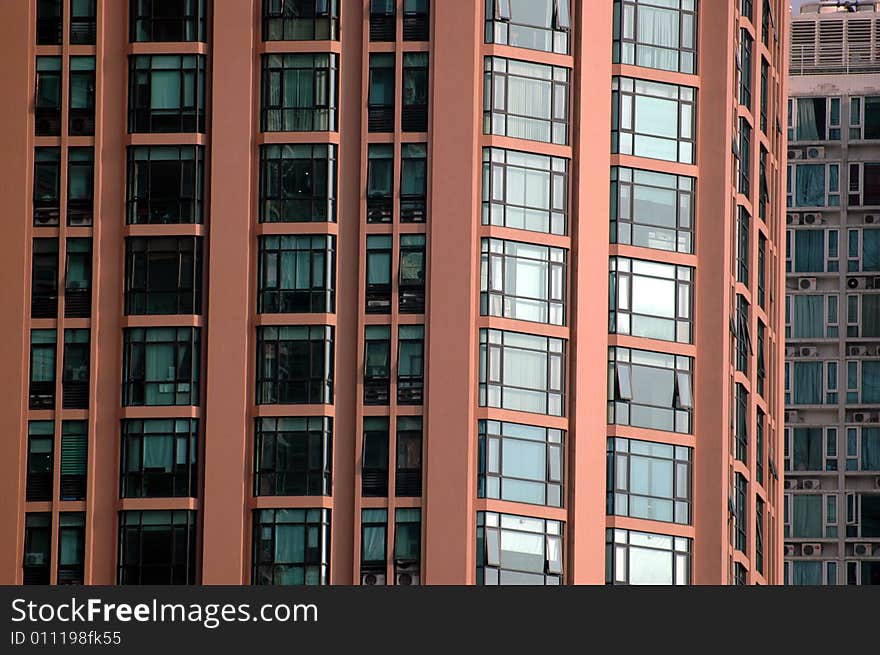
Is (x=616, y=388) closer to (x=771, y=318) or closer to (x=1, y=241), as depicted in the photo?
(x=771, y=318)

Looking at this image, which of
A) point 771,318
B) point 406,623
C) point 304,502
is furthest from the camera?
point 771,318

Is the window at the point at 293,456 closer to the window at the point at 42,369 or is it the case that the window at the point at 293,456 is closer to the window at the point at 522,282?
the window at the point at 522,282

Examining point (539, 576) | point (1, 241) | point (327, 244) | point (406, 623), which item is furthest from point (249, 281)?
point (406, 623)

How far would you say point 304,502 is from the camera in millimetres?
63969

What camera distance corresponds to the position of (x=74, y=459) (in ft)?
214

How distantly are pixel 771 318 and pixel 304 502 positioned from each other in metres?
19.4

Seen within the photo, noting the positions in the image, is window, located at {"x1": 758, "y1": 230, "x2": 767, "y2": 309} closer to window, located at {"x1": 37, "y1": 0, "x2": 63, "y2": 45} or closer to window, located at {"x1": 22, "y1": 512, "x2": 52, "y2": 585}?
window, located at {"x1": 37, "y1": 0, "x2": 63, "y2": 45}

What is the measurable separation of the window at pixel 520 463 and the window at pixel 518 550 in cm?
60

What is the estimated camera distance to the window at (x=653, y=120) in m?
68.0

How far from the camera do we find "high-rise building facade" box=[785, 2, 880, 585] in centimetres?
9894

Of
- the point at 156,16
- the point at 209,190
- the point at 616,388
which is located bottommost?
the point at 616,388

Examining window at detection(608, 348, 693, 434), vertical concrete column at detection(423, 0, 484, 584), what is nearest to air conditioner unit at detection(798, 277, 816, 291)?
window at detection(608, 348, 693, 434)

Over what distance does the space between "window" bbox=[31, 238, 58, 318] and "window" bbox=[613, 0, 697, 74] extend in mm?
16115

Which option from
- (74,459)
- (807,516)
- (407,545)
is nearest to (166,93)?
(74,459)
